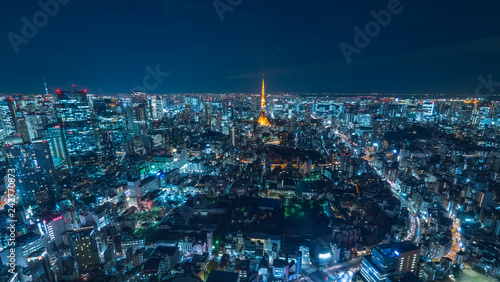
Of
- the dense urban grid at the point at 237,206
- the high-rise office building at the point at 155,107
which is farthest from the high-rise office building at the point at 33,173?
the high-rise office building at the point at 155,107

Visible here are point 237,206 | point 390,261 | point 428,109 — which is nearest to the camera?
point 390,261

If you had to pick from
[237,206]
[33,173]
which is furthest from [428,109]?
[33,173]

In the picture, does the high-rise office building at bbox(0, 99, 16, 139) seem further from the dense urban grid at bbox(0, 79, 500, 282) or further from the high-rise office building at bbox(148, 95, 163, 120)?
the high-rise office building at bbox(148, 95, 163, 120)

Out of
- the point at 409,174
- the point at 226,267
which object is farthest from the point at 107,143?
the point at 409,174

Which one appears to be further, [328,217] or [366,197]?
[366,197]

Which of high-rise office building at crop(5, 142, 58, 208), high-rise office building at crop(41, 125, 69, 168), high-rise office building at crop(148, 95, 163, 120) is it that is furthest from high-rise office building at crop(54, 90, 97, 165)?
high-rise office building at crop(148, 95, 163, 120)

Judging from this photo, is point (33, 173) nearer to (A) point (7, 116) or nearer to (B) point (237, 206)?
(B) point (237, 206)

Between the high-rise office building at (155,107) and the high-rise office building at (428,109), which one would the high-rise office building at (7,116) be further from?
the high-rise office building at (428,109)

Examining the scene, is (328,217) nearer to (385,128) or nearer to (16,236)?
(16,236)
